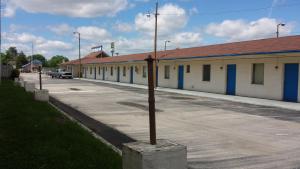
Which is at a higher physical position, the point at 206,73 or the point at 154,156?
the point at 206,73

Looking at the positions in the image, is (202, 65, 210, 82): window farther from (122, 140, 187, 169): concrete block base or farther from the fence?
the fence

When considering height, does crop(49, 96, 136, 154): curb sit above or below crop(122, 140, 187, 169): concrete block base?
below

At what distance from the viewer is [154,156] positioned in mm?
4402

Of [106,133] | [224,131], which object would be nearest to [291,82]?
[224,131]

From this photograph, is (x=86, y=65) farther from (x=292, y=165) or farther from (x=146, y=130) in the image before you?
(x=292, y=165)

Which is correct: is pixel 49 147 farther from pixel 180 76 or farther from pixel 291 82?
pixel 180 76

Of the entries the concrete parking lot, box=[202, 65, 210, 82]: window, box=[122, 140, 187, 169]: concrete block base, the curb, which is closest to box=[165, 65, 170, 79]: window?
box=[202, 65, 210, 82]: window

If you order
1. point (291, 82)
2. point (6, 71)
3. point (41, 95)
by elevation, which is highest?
point (6, 71)

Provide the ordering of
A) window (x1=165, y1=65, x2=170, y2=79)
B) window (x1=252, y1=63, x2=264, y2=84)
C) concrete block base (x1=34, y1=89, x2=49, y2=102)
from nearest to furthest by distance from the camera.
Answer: concrete block base (x1=34, y1=89, x2=49, y2=102)
window (x1=252, y1=63, x2=264, y2=84)
window (x1=165, y1=65, x2=170, y2=79)

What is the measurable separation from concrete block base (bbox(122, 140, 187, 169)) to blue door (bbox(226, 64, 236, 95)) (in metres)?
21.9

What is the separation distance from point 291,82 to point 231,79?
18.3 ft

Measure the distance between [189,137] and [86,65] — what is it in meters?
61.1

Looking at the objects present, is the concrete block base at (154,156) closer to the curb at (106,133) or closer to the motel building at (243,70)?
the curb at (106,133)

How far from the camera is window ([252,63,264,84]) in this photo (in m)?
23.7
